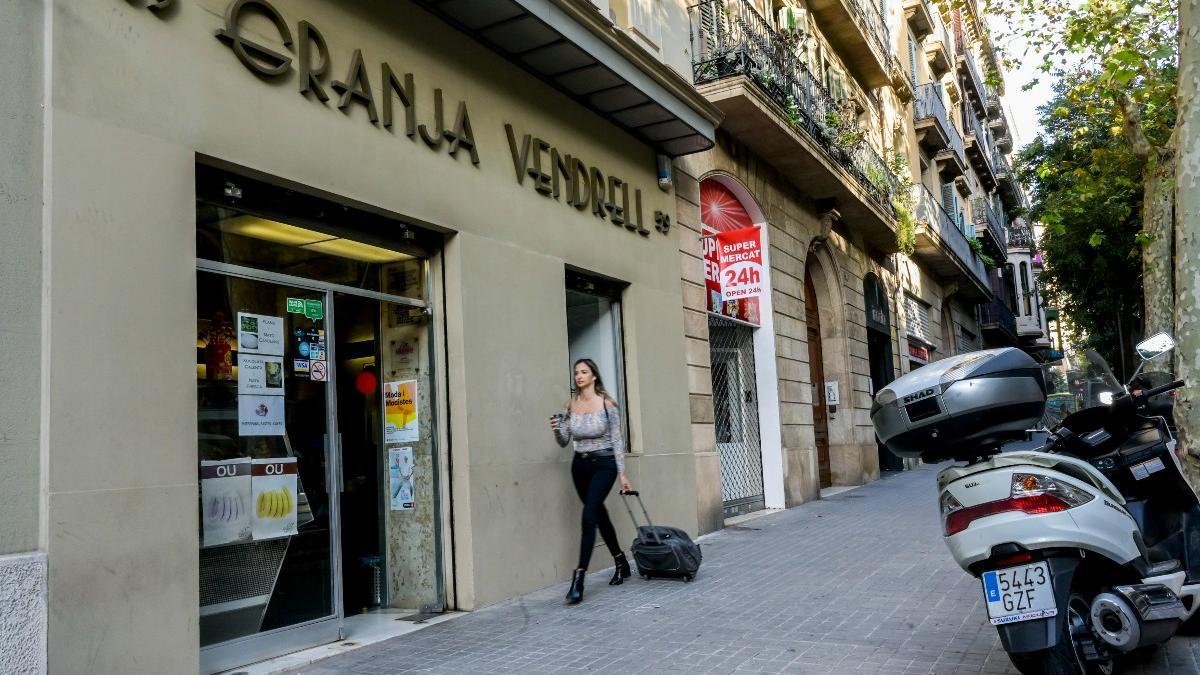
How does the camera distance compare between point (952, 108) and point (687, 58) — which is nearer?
point (687, 58)

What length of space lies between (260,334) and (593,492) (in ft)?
8.94

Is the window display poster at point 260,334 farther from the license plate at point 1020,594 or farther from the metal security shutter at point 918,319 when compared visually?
the metal security shutter at point 918,319

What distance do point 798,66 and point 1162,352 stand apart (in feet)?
34.2

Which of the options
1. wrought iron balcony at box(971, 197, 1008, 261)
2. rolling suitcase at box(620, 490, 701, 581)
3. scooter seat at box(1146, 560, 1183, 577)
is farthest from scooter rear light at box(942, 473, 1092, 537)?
wrought iron balcony at box(971, 197, 1008, 261)

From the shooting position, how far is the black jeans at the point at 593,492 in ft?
22.5

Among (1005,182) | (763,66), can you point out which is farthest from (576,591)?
(1005,182)

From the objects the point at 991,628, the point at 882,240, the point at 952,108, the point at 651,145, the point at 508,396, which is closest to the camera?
the point at 991,628

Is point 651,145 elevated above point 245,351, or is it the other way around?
point 651,145

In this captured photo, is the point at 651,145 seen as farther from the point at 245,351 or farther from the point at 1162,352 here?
the point at 1162,352

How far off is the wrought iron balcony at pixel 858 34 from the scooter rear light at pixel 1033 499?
14.1 m

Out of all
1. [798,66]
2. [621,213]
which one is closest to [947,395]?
[621,213]

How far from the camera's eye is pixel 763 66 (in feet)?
40.6

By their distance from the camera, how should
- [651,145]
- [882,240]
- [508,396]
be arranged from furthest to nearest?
[882,240] → [651,145] → [508,396]

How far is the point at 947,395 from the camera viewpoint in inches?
152
